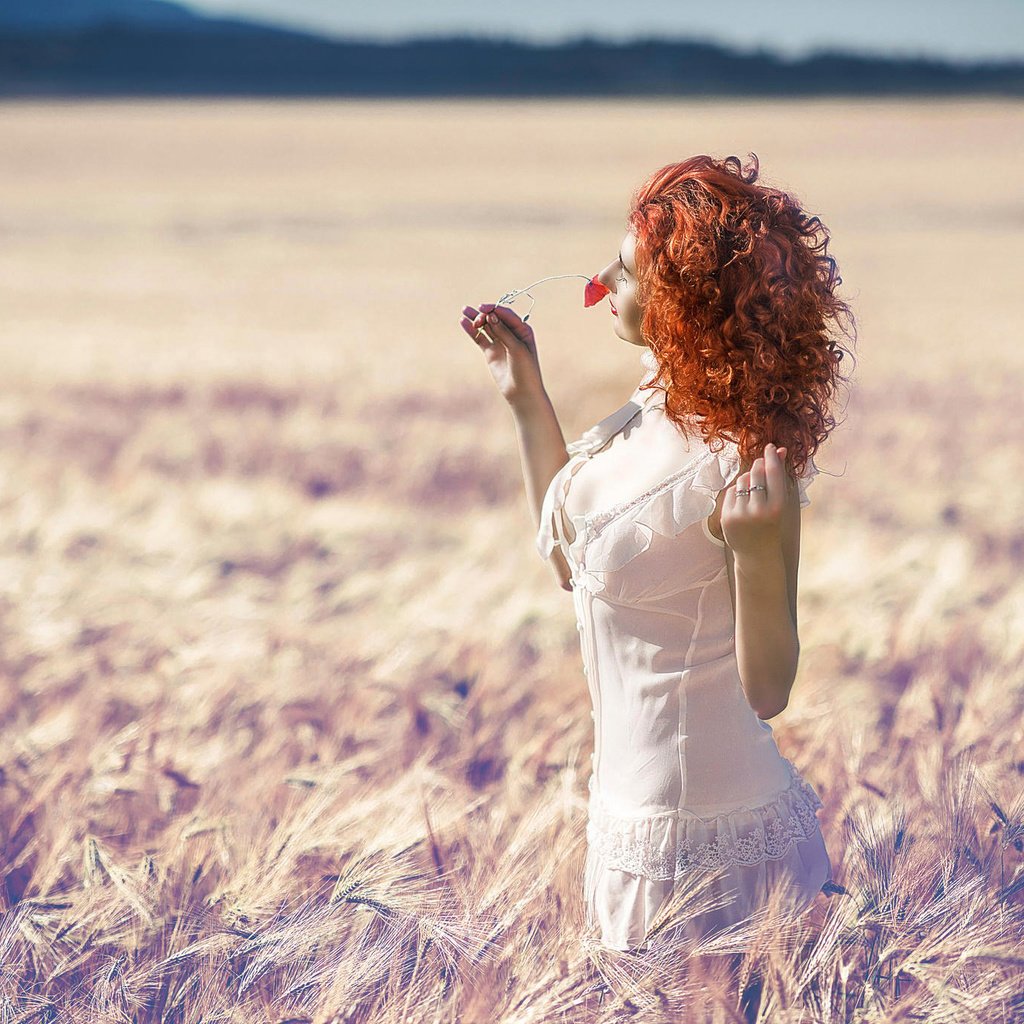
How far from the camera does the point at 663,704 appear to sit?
1.15 metres

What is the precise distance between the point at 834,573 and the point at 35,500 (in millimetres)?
1898

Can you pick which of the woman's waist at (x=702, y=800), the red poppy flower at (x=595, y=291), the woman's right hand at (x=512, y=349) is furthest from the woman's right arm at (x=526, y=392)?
the woman's waist at (x=702, y=800)

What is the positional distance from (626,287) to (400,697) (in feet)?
3.26

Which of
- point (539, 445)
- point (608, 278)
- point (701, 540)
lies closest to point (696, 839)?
point (701, 540)

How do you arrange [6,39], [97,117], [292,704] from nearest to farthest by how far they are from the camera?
[292,704] < [97,117] < [6,39]

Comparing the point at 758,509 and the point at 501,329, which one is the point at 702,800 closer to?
the point at 758,509

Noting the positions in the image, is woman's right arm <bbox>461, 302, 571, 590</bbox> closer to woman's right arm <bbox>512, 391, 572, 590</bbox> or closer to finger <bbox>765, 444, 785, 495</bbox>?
woman's right arm <bbox>512, 391, 572, 590</bbox>

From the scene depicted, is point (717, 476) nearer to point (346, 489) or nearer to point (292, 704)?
point (292, 704)

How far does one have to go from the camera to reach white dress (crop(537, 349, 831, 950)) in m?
1.12

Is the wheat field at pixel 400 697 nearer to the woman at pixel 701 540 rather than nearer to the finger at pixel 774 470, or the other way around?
the woman at pixel 701 540

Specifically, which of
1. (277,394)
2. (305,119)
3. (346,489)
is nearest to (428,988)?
(346,489)

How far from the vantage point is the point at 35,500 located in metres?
3.08

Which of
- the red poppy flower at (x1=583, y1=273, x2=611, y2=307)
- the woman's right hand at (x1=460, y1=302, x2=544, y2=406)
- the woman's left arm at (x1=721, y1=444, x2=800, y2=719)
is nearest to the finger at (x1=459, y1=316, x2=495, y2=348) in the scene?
the woman's right hand at (x1=460, y1=302, x2=544, y2=406)

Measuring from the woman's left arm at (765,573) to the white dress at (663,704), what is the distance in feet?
0.20
